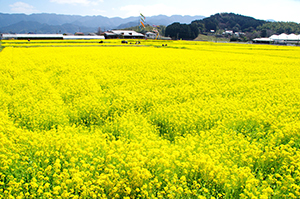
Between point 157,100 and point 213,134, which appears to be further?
point 157,100

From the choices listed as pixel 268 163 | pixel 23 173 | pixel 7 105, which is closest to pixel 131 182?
pixel 23 173

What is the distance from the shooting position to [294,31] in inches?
7466

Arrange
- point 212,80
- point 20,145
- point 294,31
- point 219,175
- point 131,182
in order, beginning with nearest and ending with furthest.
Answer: point 131,182 → point 219,175 → point 20,145 → point 212,80 → point 294,31

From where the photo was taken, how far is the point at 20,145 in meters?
5.10

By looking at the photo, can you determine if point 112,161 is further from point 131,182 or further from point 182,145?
point 182,145

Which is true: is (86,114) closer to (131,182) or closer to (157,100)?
(157,100)

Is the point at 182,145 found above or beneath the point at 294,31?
beneath

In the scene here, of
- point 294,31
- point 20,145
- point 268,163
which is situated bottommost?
point 268,163

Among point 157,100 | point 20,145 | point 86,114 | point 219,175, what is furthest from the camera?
point 157,100

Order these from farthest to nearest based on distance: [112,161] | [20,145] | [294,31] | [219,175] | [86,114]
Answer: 1. [294,31]
2. [86,114]
3. [20,145]
4. [112,161]
5. [219,175]

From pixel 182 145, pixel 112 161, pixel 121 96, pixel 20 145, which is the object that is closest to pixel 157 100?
pixel 121 96

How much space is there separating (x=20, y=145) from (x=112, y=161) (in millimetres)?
2359

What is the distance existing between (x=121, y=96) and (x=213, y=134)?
177 inches

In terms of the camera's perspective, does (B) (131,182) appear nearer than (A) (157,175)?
Yes
